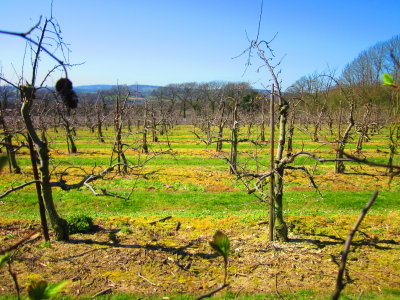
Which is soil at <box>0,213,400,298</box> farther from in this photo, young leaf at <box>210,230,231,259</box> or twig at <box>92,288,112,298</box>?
young leaf at <box>210,230,231,259</box>

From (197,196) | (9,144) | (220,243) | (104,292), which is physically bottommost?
(197,196)

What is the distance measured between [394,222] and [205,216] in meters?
4.64

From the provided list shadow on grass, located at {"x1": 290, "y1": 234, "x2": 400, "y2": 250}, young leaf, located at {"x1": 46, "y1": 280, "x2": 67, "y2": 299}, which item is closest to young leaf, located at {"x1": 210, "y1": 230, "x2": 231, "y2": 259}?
young leaf, located at {"x1": 46, "y1": 280, "x2": 67, "y2": 299}

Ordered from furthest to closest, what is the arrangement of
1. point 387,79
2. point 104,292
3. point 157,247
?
point 157,247 < point 104,292 < point 387,79

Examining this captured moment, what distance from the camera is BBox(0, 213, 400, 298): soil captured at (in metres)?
4.60

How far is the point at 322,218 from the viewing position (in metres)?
7.14

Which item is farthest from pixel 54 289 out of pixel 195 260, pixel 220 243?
pixel 195 260

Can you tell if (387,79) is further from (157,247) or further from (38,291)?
(157,247)

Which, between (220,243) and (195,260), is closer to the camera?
(220,243)

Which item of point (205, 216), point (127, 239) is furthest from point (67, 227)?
point (205, 216)

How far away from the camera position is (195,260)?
5.32 meters

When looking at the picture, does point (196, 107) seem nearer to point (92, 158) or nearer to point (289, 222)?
point (92, 158)

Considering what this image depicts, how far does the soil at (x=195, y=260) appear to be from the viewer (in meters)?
4.60

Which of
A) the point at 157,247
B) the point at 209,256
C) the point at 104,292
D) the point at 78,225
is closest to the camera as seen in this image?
the point at 104,292
